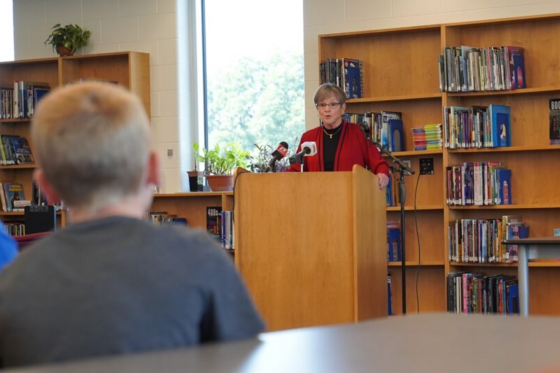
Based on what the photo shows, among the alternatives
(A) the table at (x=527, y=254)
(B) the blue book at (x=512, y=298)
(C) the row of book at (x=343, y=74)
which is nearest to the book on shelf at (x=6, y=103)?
(C) the row of book at (x=343, y=74)

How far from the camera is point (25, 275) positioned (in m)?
1.08

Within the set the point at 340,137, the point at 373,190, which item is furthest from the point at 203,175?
the point at 373,190

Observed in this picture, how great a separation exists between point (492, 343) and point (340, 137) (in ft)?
13.5

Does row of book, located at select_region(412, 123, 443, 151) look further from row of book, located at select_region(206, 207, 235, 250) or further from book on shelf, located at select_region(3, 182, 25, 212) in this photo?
book on shelf, located at select_region(3, 182, 25, 212)

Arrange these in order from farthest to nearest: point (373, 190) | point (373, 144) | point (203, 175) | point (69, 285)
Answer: point (203, 175)
point (373, 144)
point (373, 190)
point (69, 285)

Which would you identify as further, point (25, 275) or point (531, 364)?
point (25, 275)

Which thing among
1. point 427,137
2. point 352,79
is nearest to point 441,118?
point 427,137

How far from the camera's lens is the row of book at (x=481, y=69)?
5.80m

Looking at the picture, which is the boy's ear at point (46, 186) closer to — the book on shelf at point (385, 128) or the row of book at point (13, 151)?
the book on shelf at point (385, 128)

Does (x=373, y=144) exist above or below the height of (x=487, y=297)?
above

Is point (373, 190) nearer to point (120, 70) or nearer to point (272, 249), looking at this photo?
point (272, 249)

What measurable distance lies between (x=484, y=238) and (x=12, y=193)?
4.08 metres

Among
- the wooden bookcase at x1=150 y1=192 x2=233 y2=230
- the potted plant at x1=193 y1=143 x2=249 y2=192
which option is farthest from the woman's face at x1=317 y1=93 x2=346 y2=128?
the wooden bookcase at x1=150 y1=192 x2=233 y2=230

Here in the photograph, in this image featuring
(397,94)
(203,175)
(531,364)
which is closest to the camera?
(531,364)
